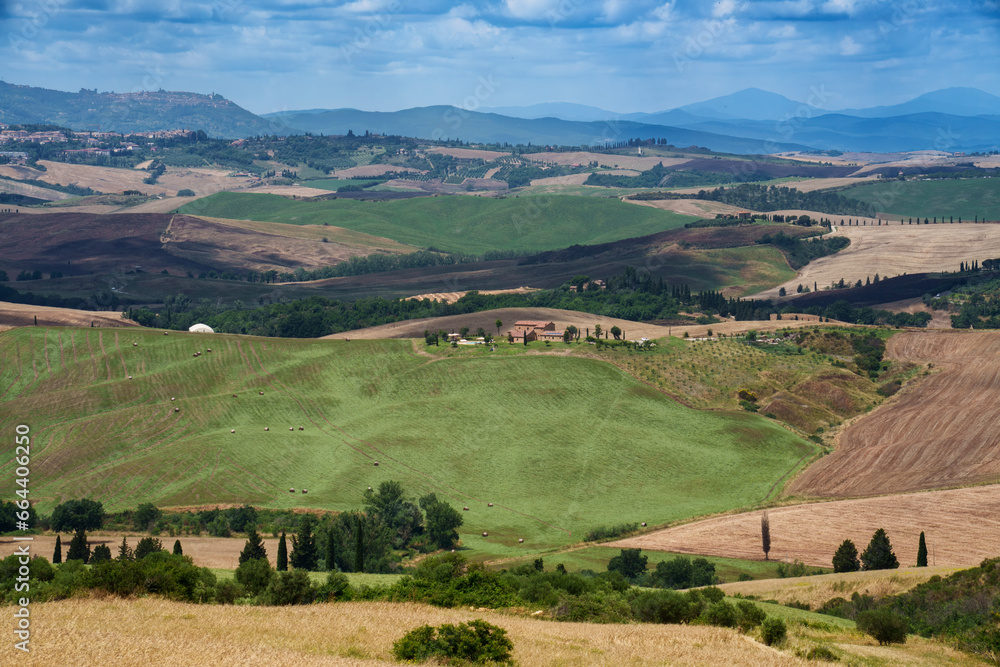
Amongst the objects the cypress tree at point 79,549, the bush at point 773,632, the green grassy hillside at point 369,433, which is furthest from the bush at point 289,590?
the green grassy hillside at point 369,433

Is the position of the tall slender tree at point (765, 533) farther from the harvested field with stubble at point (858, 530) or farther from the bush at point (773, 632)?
the bush at point (773, 632)

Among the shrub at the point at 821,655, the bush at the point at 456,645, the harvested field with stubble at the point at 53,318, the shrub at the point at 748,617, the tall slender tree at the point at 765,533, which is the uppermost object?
the harvested field with stubble at the point at 53,318

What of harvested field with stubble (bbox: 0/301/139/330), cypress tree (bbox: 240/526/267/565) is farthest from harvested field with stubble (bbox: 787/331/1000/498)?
harvested field with stubble (bbox: 0/301/139/330)

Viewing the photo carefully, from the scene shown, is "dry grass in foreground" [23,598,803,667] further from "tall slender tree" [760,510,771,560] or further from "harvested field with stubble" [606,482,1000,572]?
"tall slender tree" [760,510,771,560]

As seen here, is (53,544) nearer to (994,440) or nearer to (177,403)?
(177,403)

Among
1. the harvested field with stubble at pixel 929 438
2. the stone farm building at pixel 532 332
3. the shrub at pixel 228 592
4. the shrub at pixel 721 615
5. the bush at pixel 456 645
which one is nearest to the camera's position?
the bush at pixel 456 645

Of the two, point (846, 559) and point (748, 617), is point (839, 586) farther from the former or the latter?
point (748, 617)

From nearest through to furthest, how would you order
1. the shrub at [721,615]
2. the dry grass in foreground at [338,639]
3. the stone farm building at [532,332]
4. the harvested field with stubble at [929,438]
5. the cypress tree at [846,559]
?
the dry grass in foreground at [338,639] → the shrub at [721,615] → the cypress tree at [846,559] → the harvested field with stubble at [929,438] → the stone farm building at [532,332]
